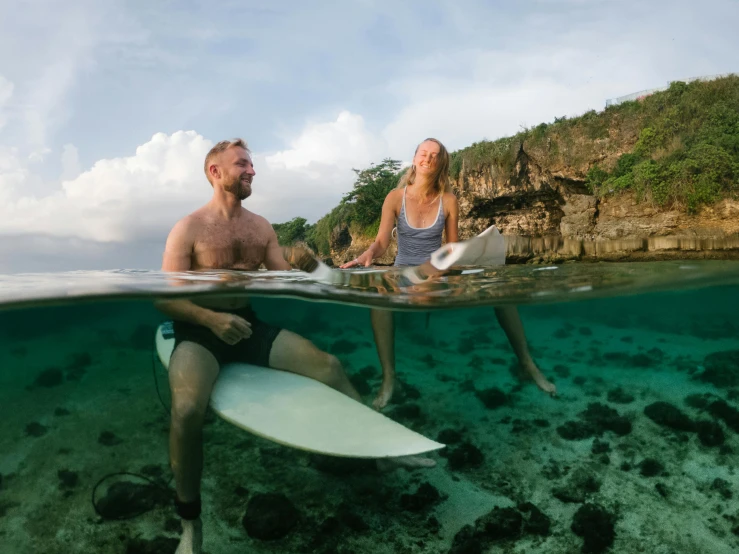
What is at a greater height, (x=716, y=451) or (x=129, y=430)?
(x=129, y=430)

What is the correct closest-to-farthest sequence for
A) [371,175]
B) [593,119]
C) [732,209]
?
[732,209]
[593,119]
[371,175]

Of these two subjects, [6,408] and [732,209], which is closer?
[6,408]

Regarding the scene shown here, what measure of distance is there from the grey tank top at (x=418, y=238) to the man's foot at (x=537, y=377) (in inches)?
69.0

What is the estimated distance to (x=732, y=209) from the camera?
17969mm

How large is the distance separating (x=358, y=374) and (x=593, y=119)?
22653 millimetres

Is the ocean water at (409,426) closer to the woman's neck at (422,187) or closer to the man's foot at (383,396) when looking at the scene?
the man's foot at (383,396)

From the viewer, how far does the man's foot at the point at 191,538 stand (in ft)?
11.9

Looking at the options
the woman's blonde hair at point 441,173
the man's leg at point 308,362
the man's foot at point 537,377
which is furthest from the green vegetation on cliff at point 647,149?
the man's leg at point 308,362

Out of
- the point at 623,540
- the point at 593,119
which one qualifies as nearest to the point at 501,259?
the point at 623,540

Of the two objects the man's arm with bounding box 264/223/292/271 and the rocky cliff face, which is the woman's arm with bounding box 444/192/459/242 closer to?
the man's arm with bounding box 264/223/292/271

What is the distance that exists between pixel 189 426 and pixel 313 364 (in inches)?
42.4

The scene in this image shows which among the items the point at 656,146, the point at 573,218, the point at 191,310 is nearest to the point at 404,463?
the point at 191,310

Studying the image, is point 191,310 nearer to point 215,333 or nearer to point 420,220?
point 215,333

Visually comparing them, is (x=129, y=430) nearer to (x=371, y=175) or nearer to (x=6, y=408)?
(x=6, y=408)
